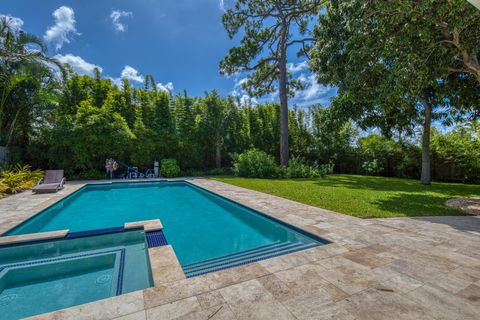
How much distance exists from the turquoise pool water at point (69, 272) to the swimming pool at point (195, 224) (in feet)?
2.16

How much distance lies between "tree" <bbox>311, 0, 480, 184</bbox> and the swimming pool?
15.3 feet

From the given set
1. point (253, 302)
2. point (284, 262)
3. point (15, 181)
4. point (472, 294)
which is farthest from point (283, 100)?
point (253, 302)

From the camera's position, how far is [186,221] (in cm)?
530

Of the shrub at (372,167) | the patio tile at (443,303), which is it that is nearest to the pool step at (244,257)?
the patio tile at (443,303)

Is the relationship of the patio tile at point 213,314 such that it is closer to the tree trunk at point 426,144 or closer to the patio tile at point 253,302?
the patio tile at point 253,302

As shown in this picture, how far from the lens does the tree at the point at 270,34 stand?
14305 mm

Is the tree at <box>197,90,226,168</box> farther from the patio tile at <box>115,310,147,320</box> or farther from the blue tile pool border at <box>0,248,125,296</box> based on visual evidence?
the patio tile at <box>115,310,147,320</box>

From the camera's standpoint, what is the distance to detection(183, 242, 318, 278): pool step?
9.45ft

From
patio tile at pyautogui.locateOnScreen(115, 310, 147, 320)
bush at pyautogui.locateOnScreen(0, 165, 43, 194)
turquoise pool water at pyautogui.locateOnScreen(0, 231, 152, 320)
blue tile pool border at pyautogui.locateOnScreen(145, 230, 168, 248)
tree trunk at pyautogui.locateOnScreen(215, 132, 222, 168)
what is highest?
tree trunk at pyautogui.locateOnScreen(215, 132, 222, 168)

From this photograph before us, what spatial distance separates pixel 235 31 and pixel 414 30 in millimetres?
12132

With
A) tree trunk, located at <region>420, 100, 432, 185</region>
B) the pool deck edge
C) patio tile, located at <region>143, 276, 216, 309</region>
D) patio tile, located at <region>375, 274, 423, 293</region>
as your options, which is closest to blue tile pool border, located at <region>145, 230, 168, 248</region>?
patio tile, located at <region>143, 276, 216, 309</region>

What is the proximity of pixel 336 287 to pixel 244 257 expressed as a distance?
1453 mm

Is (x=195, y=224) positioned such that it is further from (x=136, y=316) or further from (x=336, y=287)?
(x=336, y=287)

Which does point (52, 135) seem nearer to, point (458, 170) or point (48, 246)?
point (48, 246)
